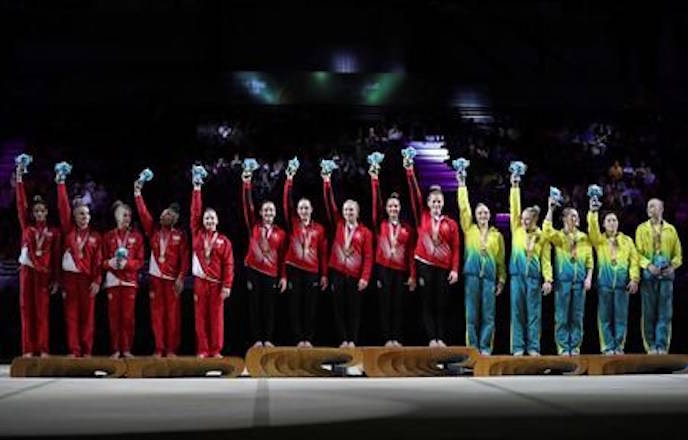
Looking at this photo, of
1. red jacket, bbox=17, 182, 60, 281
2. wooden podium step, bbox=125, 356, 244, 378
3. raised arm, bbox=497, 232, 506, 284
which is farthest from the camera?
raised arm, bbox=497, 232, 506, 284

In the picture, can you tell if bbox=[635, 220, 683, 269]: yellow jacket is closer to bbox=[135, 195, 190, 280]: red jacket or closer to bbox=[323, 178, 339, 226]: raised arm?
bbox=[323, 178, 339, 226]: raised arm

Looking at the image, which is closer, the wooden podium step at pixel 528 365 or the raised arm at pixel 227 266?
the wooden podium step at pixel 528 365

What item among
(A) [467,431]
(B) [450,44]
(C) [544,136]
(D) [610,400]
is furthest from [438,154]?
(A) [467,431]

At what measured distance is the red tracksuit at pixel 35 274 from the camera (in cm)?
778

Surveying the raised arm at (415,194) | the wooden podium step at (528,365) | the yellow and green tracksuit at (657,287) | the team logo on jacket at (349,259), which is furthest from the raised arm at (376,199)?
the yellow and green tracksuit at (657,287)

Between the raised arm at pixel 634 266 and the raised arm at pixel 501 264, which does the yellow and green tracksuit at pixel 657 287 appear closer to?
the raised arm at pixel 634 266

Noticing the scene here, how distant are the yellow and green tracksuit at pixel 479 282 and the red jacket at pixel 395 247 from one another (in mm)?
445

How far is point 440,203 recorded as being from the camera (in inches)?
312

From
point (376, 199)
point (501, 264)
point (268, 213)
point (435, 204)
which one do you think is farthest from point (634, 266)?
point (268, 213)

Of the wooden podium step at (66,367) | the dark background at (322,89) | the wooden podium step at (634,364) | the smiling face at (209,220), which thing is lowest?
the wooden podium step at (634,364)

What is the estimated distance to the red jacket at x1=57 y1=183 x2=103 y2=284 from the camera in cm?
778

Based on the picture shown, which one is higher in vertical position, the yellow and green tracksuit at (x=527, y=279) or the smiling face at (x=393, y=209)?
the smiling face at (x=393, y=209)

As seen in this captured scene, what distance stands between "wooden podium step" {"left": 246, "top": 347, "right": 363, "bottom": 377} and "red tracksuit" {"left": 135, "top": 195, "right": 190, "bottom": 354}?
706 mm

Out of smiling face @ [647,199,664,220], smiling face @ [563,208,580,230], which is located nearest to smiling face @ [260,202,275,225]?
smiling face @ [563,208,580,230]
